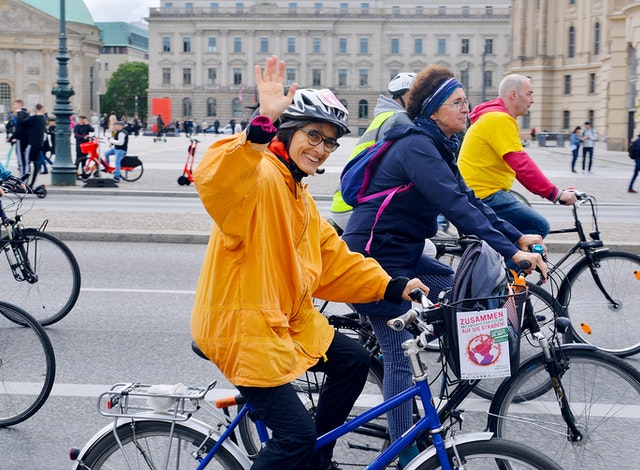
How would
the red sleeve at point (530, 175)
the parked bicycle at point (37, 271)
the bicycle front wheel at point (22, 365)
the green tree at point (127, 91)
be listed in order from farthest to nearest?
the green tree at point (127, 91) → the parked bicycle at point (37, 271) → the red sleeve at point (530, 175) → the bicycle front wheel at point (22, 365)

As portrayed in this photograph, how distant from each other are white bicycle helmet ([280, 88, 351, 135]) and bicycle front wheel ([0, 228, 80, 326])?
4.13m

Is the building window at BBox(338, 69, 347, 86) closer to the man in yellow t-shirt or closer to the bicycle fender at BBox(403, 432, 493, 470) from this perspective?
the man in yellow t-shirt

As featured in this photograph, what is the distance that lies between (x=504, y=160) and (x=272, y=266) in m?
3.38

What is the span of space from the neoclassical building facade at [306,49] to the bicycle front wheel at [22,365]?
110m

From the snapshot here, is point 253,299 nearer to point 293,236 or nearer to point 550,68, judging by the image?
point 293,236

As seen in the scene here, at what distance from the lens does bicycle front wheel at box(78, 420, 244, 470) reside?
3031 millimetres

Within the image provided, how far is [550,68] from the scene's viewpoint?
79688 millimetres

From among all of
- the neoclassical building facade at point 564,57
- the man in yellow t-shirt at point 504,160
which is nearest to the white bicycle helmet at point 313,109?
the man in yellow t-shirt at point 504,160

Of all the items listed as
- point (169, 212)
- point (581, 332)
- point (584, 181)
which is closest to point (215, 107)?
point (584, 181)

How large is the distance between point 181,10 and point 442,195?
383 ft

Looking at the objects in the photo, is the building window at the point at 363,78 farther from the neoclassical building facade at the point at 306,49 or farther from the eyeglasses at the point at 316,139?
the eyeglasses at the point at 316,139

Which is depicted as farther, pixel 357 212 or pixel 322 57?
pixel 322 57

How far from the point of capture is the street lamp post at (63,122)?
19.5 meters

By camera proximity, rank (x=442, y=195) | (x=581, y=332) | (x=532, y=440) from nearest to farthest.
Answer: (x=532, y=440) → (x=442, y=195) → (x=581, y=332)
